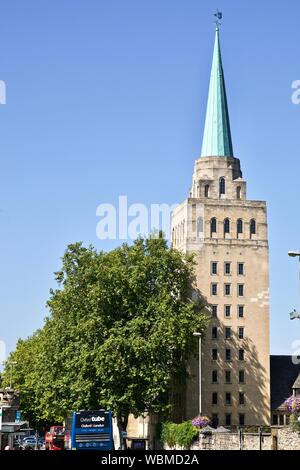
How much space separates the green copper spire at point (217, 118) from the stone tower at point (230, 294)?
8.92 feet

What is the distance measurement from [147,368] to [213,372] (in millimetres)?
16249

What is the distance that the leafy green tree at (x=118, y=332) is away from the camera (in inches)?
2970

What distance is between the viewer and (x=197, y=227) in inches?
3693

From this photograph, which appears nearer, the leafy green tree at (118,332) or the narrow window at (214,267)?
the leafy green tree at (118,332)

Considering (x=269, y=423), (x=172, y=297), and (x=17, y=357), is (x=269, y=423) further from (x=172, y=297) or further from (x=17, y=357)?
(x=17, y=357)

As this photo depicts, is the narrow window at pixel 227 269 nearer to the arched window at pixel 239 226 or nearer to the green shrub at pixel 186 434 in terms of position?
the arched window at pixel 239 226

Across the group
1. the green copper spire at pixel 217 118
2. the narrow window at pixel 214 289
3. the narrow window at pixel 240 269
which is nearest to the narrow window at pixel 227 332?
the narrow window at pixel 214 289

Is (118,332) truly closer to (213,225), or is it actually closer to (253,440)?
(253,440)

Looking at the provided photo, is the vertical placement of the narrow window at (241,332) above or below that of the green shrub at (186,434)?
above

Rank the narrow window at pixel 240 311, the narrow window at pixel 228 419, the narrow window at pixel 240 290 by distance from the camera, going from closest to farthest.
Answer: the narrow window at pixel 228 419, the narrow window at pixel 240 311, the narrow window at pixel 240 290

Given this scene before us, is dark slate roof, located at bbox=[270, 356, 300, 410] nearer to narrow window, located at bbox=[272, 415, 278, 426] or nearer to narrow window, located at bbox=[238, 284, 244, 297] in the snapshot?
narrow window, located at bbox=[272, 415, 278, 426]

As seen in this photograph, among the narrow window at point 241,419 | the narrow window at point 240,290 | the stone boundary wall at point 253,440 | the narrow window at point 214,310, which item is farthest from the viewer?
the narrow window at point 240,290

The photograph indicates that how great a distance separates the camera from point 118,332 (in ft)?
252

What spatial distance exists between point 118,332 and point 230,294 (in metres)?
18.9
